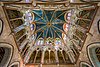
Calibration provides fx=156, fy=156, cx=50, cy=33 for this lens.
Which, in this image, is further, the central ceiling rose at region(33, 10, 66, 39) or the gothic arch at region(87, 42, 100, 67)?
the central ceiling rose at region(33, 10, 66, 39)

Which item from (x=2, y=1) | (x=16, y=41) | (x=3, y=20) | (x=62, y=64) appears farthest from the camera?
(x=62, y=64)

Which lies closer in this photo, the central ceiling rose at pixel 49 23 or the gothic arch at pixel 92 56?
the gothic arch at pixel 92 56

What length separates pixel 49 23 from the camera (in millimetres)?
17438

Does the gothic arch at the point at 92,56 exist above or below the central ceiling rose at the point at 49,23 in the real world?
below

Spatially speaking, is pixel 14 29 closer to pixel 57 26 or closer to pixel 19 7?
pixel 19 7

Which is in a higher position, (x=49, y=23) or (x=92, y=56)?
(x=49, y=23)

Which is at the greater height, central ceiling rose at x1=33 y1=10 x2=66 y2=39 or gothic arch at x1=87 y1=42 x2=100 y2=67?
central ceiling rose at x1=33 y1=10 x2=66 y2=39

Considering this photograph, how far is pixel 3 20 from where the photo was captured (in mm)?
12008

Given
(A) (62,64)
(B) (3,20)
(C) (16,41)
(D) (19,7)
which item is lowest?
→ (A) (62,64)

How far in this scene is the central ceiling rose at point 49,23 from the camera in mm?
16622

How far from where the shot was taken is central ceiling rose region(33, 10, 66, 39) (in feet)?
54.5

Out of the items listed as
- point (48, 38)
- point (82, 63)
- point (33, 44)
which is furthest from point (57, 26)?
point (82, 63)

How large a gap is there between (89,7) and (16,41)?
700 centimetres

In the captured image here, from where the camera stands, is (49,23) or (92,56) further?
(49,23)
